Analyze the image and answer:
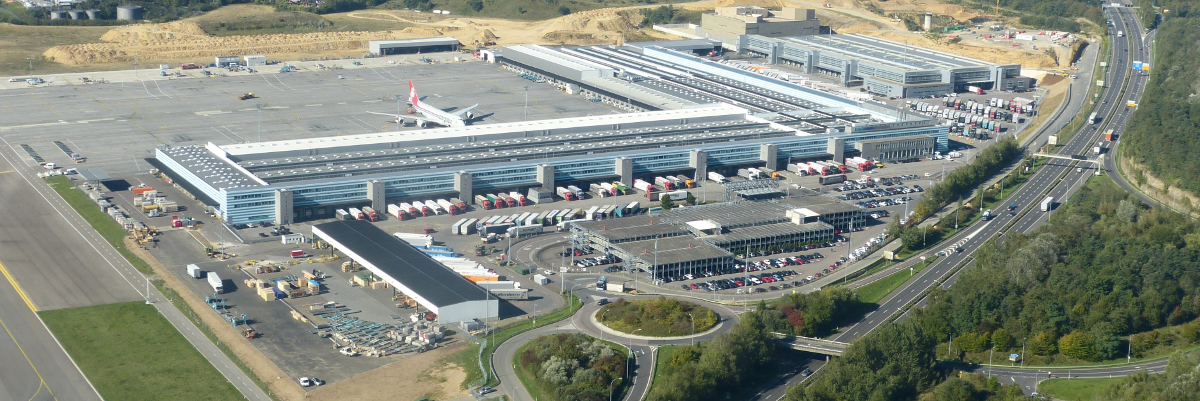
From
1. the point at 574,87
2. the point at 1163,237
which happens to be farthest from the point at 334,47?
the point at 1163,237

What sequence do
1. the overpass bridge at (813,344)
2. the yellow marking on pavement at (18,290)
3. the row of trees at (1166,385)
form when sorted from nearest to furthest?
1. the row of trees at (1166,385)
2. the overpass bridge at (813,344)
3. the yellow marking on pavement at (18,290)

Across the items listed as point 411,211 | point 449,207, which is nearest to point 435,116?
point 449,207

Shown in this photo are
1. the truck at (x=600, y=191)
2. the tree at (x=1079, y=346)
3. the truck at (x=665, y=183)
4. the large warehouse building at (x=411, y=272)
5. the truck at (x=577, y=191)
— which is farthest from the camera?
the truck at (x=665, y=183)

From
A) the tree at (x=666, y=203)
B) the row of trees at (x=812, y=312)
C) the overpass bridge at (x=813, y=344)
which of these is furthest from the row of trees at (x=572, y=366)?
the tree at (x=666, y=203)

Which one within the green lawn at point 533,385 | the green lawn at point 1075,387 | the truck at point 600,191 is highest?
the truck at point 600,191

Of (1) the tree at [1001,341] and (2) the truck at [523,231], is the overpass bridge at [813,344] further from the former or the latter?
(2) the truck at [523,231]

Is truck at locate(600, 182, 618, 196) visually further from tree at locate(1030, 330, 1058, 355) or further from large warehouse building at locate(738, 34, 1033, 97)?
large warehouse building at locate(738, 34, 1033, 97)

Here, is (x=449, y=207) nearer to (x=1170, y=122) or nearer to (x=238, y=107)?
(x=238, y=107)
